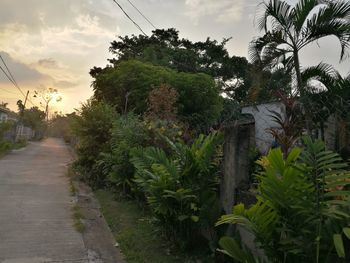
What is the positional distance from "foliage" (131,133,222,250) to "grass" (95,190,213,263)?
0.28 m

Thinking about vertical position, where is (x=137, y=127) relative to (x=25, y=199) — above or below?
above

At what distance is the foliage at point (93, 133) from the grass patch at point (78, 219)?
3.39 m

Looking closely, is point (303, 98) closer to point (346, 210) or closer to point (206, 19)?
point (346, 210)

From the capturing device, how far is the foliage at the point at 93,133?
11523 mm

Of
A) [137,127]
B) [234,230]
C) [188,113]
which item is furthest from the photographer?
[188,113]

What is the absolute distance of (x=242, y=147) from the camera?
459 cm

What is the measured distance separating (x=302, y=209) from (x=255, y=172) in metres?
2.30

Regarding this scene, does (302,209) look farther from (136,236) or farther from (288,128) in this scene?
(136,236)

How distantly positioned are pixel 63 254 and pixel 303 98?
4.27m

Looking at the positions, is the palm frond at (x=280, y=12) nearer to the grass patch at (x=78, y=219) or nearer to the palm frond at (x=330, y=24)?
the palm frond at (x=330, y=24)

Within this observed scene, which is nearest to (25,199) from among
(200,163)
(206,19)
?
(200,163)

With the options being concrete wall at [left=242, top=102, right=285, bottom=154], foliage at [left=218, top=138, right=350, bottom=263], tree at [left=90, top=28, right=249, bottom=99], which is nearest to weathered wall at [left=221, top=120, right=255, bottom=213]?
concrete wall at [left=242, top=102, right=285, bottom=154]

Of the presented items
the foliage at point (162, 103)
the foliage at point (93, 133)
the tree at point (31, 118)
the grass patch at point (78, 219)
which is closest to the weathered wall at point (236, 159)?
the grass patch at point (78, 219)

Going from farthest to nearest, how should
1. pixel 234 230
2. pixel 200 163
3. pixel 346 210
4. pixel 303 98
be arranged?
pixel 303 98 → pixel 200 163 → pixel 234 230 → pixel 346 210
